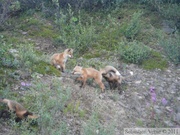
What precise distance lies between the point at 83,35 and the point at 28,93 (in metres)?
3.18

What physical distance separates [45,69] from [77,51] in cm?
175

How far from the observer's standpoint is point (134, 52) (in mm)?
8109

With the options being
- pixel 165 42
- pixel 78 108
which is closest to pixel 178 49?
pixel 165 42

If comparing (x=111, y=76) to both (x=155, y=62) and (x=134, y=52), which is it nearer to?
(x=134, y=52)

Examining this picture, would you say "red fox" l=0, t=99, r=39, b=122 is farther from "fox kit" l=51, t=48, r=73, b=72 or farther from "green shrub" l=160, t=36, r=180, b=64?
"green shrub" l=160, t=36, r=180, b=64

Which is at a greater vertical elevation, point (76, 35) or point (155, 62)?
point (76, 35)

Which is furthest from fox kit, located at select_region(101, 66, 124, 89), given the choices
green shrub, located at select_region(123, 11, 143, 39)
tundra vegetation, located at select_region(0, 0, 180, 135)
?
green shrub, located at select_region(123, 11, 143, 39)

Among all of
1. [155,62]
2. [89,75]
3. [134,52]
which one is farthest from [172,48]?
[89,75]

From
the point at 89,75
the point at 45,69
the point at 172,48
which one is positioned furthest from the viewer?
the point at 172,48

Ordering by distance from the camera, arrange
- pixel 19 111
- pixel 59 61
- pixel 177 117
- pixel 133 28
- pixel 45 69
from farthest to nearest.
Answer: pixel 133 28, pixel 59 61, pixel 45 69, pixel 177 117, pixel 19 111

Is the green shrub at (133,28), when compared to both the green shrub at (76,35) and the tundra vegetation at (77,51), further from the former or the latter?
the green shrub at (76,35)

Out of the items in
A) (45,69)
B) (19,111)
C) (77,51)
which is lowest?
(77,51)

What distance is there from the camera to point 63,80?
6.66 metres

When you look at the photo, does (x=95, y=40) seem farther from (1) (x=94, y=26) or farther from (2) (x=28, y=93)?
(2) (x=28, y=93)
